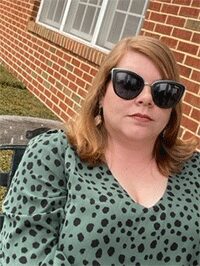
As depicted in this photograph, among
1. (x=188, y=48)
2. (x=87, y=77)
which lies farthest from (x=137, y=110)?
(x=87, y=77)

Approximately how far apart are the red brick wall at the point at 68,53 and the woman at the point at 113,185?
197 centimetres

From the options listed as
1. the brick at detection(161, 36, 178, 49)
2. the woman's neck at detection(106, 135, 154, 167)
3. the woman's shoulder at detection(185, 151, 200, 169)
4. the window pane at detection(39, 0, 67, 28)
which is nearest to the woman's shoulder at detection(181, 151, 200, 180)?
the woman's shoulder at detection(185, 151, 200, 169)

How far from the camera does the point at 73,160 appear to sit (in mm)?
2119

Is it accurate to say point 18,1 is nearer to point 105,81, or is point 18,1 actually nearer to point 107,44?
point 107,44

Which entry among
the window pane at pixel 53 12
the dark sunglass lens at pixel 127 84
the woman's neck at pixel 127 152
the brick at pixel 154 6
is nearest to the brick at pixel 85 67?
the brick at pixel 154 6

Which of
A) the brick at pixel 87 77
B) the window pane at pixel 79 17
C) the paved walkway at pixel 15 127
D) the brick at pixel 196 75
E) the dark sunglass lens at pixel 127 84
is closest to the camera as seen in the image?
the dark sunglass lens at pixel 127 84

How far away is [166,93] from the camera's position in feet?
7.06

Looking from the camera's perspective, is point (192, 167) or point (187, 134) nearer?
point (192, 167)

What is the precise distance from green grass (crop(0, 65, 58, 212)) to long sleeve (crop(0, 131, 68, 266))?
4510 mm

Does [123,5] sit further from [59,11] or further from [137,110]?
[137,110]

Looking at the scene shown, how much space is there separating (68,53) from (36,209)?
5.06 meters

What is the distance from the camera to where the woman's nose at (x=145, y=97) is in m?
2.13

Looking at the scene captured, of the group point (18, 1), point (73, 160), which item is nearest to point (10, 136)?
Answer: point (73, 160)

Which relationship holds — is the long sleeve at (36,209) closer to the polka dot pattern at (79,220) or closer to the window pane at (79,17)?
the polka dot pattern at (79,220)
